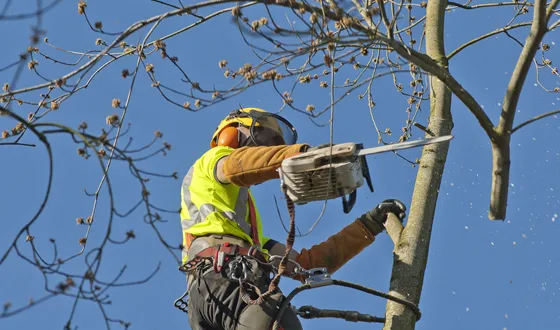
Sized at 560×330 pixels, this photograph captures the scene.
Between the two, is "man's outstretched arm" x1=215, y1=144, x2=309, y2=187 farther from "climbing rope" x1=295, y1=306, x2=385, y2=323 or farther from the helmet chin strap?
"climbing rope" x1=295, y1=306, x2=385, y2=323

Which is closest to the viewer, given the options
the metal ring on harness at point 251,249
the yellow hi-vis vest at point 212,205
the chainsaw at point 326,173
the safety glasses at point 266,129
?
the chainsaw at point 326,173

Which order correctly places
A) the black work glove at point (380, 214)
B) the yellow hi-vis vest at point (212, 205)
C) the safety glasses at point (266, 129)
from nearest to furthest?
the yellow hi-vis vest at point (212, 205) → the black work glove at point (380, 214) → the safety glasses at point (266, 129)

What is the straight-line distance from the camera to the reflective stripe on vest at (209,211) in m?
5.74

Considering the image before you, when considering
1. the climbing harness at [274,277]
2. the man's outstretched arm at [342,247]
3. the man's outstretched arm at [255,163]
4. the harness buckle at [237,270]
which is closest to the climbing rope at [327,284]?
the climbing harness at [274,277]

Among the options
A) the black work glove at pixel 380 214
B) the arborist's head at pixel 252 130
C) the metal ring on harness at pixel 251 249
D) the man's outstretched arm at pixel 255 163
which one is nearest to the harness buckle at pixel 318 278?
the metal ring on harness at pixel 251 249

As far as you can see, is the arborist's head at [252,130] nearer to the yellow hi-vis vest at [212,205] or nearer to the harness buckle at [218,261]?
the yellow hi-vis vest at [212,205]

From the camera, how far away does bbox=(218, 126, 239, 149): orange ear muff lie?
6129mm

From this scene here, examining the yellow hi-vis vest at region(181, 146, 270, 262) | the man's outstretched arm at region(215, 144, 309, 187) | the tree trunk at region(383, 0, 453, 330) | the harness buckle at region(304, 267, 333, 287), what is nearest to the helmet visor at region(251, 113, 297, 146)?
the yellow hi-vis vest at region(181, 146, 270, 262)

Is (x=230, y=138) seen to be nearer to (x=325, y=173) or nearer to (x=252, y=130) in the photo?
(x=252, y=130)

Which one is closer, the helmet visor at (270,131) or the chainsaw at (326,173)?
the chainsaw at (326,173)

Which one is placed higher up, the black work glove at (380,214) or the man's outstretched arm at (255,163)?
the black work glove at (380,214)

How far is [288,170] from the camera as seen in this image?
509 centimetres

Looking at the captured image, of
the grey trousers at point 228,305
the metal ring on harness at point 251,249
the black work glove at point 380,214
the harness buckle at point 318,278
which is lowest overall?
the grey trousers at point 228,305

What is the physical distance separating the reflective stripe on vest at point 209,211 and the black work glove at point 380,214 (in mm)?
690
